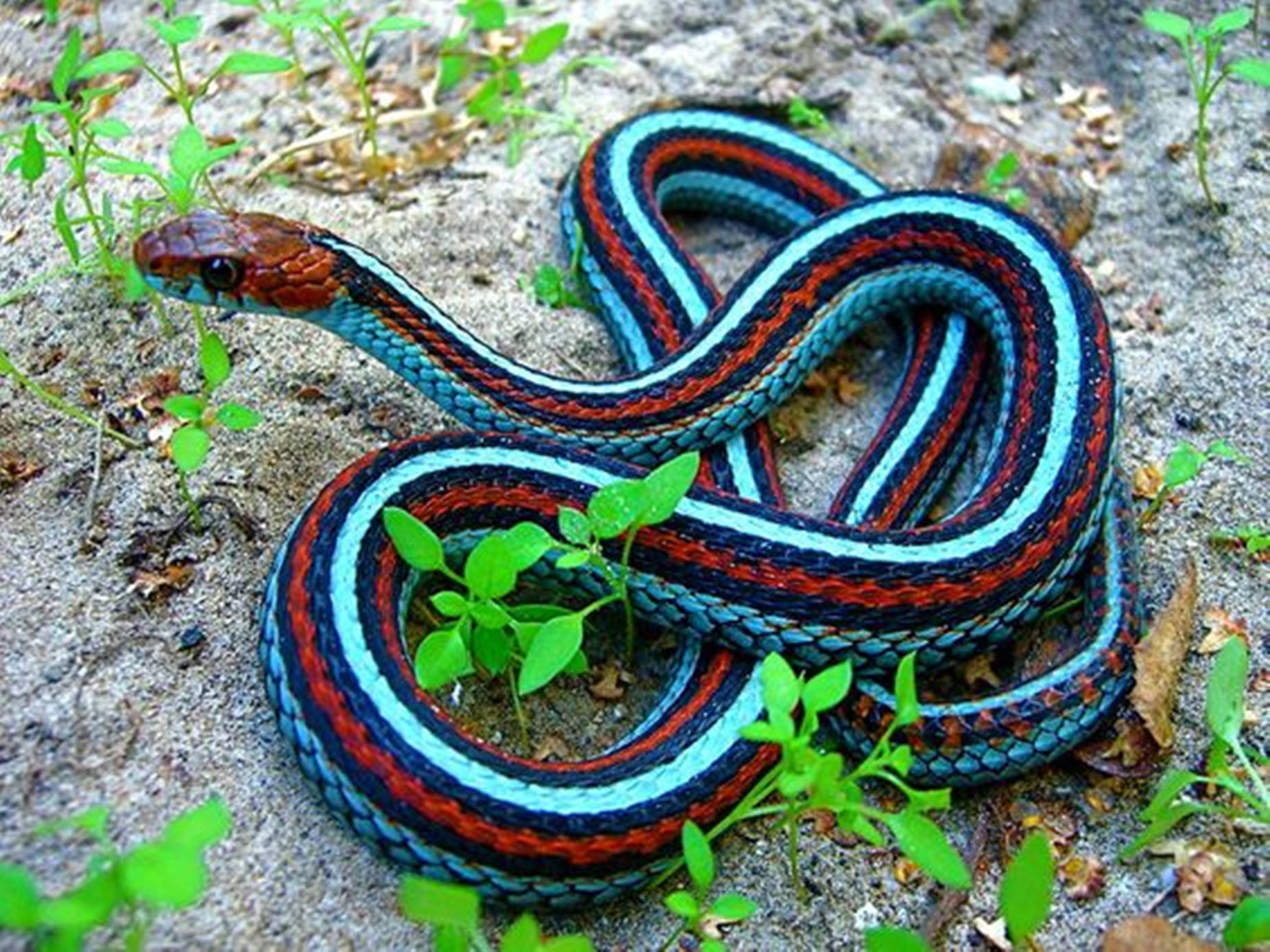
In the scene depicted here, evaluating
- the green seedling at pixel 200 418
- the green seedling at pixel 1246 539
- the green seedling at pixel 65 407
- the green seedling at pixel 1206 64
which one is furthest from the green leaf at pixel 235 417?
the green seedling at pixel 1206 64

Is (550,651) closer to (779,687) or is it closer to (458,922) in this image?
(779,687)

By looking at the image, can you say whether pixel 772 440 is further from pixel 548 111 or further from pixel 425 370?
pixel 548 111

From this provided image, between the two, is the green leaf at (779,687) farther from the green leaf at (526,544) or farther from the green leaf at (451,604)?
the green leaf at (451,604)

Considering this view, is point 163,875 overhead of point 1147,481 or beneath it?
overhead

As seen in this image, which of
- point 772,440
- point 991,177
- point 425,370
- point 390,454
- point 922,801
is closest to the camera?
point 922,801

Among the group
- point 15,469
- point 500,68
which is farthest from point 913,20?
point 15,469

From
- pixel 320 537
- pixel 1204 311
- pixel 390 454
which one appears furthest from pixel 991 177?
pixel 320 537

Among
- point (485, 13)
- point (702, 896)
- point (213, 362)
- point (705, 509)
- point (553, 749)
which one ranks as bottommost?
point (553, 749)

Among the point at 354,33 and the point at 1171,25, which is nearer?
the point at 1171,25
